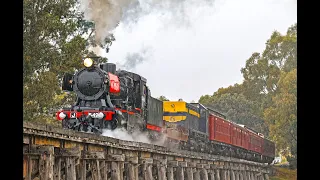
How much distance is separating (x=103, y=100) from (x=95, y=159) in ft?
25.4

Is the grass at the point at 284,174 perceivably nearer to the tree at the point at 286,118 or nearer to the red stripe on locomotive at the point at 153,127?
the tree at the point at 286,118

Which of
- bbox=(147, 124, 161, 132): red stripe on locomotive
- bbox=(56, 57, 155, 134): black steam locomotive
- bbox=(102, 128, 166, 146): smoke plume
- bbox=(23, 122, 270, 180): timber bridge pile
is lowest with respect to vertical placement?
bbox=(23, 122, 270, 180): timber bridge pile

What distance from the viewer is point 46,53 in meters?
43.3

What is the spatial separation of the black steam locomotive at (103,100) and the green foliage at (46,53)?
44.9 ft

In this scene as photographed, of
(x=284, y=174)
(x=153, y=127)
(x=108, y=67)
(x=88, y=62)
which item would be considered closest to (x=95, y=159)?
(x=88, y=62)

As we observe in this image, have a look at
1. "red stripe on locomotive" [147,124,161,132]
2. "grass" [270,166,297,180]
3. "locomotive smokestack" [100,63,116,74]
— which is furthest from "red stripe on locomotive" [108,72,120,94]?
"grass" [270,166,297,180]

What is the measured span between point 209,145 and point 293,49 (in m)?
53.0

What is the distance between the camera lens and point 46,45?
1719 inches

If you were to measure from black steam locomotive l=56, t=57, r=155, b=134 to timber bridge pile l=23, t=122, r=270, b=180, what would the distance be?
194cm

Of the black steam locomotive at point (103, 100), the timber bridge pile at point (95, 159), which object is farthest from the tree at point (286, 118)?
the black steam locomotive at point (103, 100)

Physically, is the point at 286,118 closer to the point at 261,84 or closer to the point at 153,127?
the point at 261,84

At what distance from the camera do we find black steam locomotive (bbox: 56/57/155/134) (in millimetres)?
25000

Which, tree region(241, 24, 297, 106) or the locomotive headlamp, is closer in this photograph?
the locomotive headlamp

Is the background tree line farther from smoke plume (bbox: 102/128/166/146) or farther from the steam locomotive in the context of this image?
smoke plume (bbox: 102/128/166/146)
